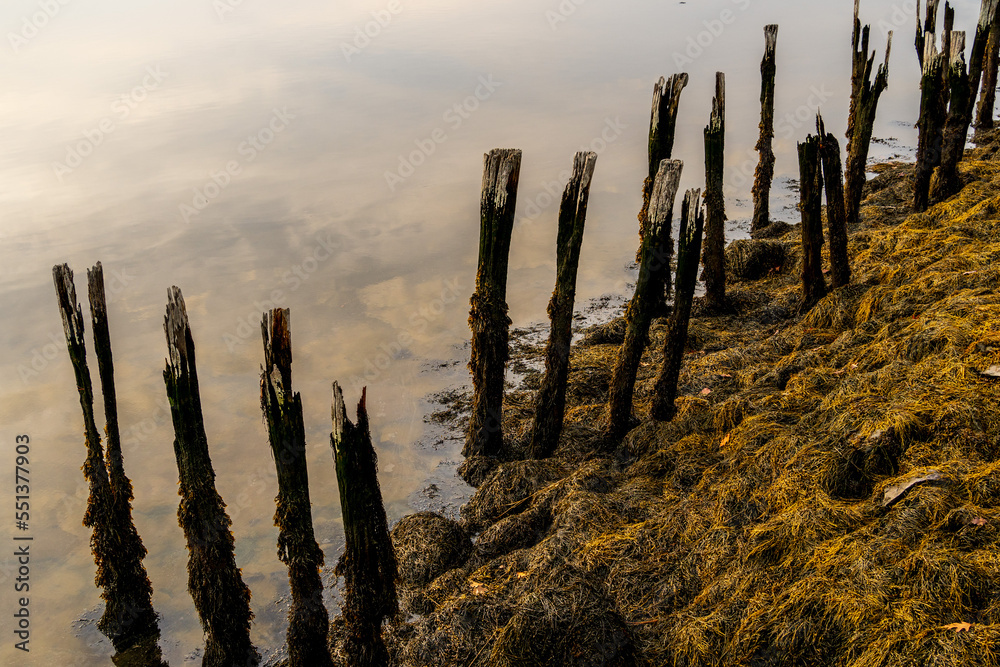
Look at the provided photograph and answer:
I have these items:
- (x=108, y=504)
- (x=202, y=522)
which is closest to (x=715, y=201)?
(x=202, y=522)

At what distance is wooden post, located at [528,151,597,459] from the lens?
8492 millimetres

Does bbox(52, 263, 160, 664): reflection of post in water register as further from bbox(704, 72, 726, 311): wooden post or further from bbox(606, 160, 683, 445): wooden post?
bbox(704, 72, 726, 311): wooden post

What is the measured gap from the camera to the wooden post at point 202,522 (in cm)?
599

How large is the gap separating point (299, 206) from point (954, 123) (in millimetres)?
13956

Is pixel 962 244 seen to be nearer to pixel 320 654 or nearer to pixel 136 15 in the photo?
pixel 320 654

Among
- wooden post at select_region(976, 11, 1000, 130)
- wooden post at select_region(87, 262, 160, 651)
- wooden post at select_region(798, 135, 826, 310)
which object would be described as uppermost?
wooden post at select_region(976, 11, 1000, 130)

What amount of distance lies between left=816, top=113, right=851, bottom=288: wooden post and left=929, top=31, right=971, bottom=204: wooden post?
13.7 feet

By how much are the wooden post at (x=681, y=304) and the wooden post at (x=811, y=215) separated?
8.67 feet

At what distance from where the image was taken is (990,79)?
770 inches

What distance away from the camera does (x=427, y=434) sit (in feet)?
34.9

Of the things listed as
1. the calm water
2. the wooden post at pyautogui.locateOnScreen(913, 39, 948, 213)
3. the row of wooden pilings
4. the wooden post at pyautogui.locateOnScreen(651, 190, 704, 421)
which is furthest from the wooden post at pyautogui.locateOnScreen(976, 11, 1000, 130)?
the row of wooden pilings

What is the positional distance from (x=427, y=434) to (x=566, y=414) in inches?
79.3

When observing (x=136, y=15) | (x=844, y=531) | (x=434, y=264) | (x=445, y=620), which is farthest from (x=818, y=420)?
(x=136, y=15)

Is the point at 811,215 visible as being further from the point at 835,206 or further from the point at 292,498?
the point at 292,498
